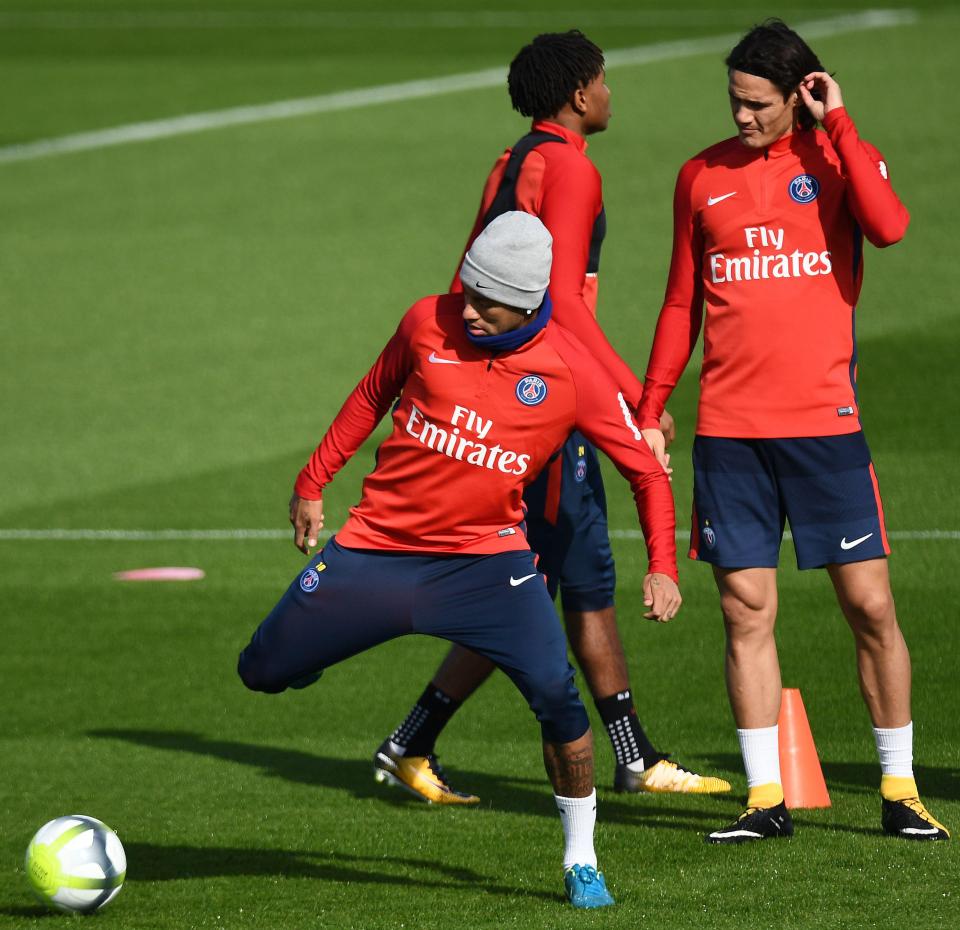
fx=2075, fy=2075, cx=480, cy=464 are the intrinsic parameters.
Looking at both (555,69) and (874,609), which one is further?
(555,69)

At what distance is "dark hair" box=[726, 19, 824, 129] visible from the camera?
7078 millimetres

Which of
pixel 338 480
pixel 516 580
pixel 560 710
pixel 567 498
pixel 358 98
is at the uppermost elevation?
pixel 516 580

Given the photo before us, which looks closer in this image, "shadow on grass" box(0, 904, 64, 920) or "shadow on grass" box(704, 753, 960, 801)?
"shadow on grass" box(0, 904, 64, 920)

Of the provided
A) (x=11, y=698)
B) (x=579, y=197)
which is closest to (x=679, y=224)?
(x=579, y=197)

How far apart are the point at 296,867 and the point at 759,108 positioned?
309 cm

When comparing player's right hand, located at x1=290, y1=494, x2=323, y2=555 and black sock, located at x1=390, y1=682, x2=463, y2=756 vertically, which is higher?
player's right hand, located at x1=290, y1=494, x2=323, y2=555

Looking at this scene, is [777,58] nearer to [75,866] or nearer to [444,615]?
[444,615]

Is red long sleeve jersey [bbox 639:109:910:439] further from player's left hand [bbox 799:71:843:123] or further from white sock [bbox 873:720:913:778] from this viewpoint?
white sock [bbox 873:720:913:778]

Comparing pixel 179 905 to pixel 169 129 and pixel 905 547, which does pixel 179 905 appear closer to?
pixel 905 547

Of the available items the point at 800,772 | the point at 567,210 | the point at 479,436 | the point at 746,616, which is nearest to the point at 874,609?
the point at 746,616

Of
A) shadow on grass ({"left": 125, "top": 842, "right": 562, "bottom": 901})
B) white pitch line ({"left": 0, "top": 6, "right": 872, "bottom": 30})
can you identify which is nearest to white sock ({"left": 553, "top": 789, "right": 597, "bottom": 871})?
shadow on grass ({"left": 125, "top": 842, "right": 562, "bottom": 901})

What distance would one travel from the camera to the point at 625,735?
8242mm

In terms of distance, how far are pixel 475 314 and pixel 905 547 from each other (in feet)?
22.7

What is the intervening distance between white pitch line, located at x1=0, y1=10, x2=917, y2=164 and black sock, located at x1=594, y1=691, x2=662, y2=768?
67.9 feet
